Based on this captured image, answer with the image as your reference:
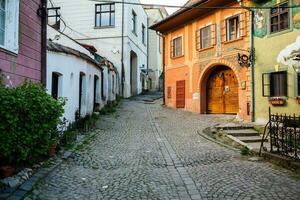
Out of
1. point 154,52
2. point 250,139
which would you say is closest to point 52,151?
point 250,139

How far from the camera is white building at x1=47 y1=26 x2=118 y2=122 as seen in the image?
12523 millimetres

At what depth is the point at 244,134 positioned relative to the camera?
1321cm

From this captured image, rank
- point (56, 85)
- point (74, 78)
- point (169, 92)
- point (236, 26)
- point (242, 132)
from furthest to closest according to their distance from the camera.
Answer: point (169, 92) < point (236, 26) < point (74, 78) < point (242, 132) < point (56, 85)

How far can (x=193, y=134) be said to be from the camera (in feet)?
45.2

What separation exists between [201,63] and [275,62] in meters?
5.76

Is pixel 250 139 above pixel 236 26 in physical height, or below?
below

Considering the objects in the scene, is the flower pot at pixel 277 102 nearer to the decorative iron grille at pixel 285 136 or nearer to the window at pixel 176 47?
the decorative iron grille at pixel 285 136

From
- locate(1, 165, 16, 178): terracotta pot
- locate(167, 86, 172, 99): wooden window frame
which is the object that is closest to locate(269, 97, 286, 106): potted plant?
locate(167, 86, 172, 99): wooden window frame

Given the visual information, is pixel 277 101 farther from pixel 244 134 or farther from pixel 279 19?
pixel 279 19

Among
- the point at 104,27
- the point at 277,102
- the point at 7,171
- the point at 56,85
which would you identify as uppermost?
the point at 104,27

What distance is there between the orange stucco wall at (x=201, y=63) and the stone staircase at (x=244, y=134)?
261 centimetres

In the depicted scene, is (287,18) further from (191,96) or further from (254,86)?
(191,96)

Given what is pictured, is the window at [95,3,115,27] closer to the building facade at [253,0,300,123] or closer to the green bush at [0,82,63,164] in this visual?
the building facade at [253,0,300,123]

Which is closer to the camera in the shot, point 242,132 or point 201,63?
point 242,132
